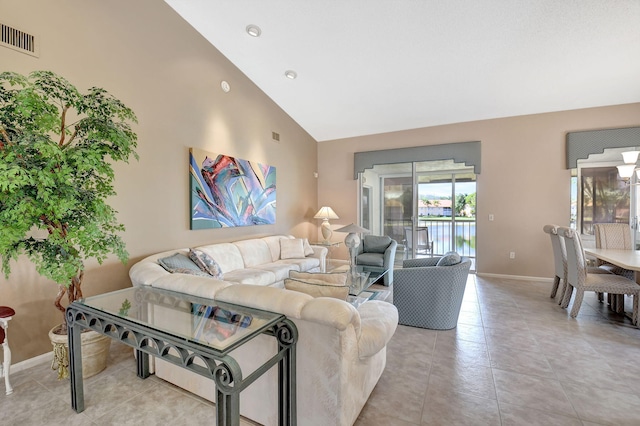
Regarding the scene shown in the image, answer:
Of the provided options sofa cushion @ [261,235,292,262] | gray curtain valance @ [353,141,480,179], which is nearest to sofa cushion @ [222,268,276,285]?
sofa cushion @ [261,235,292,262]

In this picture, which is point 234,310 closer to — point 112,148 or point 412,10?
point 112,148

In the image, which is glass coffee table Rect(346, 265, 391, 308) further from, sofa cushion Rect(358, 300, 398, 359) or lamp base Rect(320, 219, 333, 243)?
lamp base Rect(320, 219, 333, 243)

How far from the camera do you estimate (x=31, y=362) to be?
236 centimetres

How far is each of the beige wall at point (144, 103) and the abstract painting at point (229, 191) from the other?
0.42 ft

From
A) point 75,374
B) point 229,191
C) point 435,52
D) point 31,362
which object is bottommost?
point 31,362

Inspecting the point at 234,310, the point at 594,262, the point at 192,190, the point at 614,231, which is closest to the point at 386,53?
the point at 192,190

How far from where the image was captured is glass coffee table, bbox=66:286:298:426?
3.73ft

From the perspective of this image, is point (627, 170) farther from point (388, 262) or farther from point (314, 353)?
point (314, 353)

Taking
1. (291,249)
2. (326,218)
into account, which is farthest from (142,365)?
(326,218)

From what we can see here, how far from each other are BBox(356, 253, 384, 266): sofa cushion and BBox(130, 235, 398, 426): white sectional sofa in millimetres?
2651

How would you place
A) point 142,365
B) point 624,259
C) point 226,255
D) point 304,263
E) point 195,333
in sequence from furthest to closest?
1. point 304,263
2. point 226,255
3. point 624,259
4. point 142,365
5. point 195,333

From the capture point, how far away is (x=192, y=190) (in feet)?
12.3

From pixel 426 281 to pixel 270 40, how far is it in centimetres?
357

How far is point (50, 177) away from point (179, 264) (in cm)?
158
